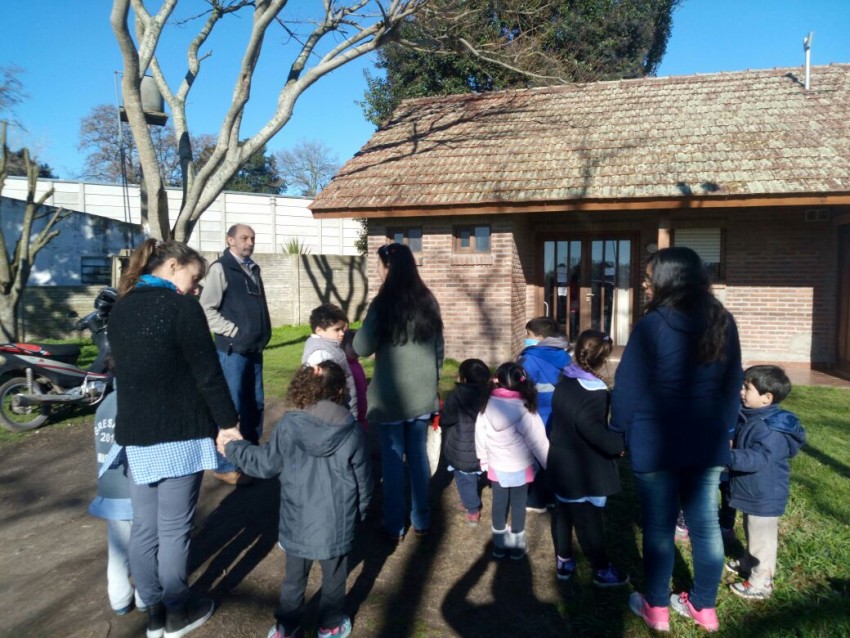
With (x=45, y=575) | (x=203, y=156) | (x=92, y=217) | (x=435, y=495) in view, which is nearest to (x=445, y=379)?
(x=435, y=495)

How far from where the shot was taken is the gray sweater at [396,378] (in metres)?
3.62

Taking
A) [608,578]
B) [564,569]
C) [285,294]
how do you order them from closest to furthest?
[608,578] < [564,569] < [285,294]

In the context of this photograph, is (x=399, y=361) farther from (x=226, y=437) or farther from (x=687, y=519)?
(x=687, y=519)

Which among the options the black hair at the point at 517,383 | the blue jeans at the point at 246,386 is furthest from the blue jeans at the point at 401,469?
the blue jeans at the point at 246,386

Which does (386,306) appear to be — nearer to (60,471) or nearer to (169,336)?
(169,336)

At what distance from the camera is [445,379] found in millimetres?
8617

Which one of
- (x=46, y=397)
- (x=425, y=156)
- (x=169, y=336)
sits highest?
(x=425, y=156)

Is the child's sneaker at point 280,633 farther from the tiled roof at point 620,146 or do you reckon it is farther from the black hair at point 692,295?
the tiled roof at point 620,146

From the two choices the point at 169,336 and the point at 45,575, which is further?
the point at 45,575

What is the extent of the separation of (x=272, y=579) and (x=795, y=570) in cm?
293

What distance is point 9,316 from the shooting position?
842 cm

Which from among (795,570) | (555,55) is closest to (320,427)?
(795,570)

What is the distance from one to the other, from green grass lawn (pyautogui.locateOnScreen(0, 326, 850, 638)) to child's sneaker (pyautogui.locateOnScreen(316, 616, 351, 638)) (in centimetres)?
108

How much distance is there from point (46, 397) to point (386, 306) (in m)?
4.74
